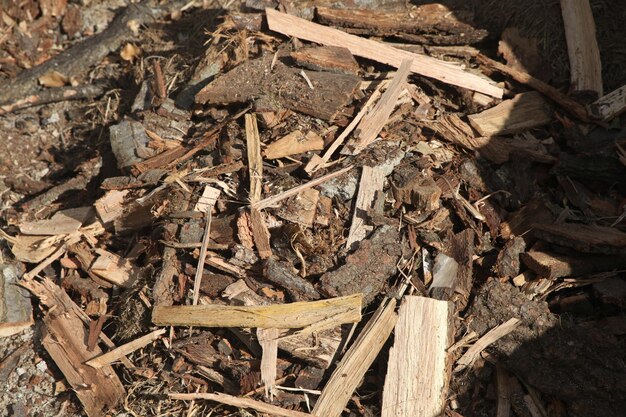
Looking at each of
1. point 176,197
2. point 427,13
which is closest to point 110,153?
point 176,197

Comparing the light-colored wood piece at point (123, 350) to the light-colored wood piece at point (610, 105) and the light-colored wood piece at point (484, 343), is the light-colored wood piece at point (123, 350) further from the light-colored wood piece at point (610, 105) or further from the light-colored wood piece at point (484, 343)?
the light-colored wood piece at point (610, 105)

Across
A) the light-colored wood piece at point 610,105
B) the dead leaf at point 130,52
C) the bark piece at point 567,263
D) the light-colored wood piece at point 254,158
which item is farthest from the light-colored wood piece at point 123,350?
the light-colored wood piece at point 610,105

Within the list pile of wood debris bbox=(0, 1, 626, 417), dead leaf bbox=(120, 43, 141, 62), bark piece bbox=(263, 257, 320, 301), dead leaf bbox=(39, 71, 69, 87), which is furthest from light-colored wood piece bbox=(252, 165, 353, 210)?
dead leaf bbox=(39, 71, 69, 87)

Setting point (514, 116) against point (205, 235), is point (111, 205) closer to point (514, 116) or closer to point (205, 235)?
point (205, 235)

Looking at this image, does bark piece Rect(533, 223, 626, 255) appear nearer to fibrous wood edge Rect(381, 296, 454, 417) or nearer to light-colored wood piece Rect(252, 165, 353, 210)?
fibrous wood edge Rect(381, 296, 454, 417)

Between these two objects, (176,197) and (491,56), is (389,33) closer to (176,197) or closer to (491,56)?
(491,56)

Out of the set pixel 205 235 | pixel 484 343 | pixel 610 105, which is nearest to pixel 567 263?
pixel 484 343
